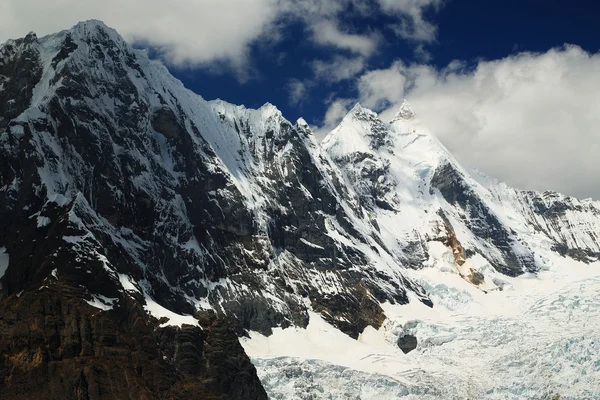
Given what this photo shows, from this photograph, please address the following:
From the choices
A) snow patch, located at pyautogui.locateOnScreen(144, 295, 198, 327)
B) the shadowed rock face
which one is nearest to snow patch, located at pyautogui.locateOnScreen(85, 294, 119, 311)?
the shadowed rock face

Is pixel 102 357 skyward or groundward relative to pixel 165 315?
groundward

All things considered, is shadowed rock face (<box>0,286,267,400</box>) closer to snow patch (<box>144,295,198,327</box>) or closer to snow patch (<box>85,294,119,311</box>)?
snow patch (<box>85,294,119,311</box>)

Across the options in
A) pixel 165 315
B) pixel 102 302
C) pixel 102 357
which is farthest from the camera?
pixel 165 315

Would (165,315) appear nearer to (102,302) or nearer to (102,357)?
(102,302)

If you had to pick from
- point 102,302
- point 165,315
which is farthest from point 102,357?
point 165,315

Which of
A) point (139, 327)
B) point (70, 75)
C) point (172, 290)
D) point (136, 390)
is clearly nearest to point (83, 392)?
point (136, 390)

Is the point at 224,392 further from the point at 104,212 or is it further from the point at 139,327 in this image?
the point at 104,212

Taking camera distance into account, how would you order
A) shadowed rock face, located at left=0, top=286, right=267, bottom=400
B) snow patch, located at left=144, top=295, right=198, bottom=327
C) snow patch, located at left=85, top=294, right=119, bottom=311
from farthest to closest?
1. snow patch, located at left=144, top=295, right=198, bottom=327
2. snow patch, located at left=85, top=294, right=119, bottom=311
3. shadowed rock face, located at left=0, top=286, right=267, bottom=400

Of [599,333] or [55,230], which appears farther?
[599,333]

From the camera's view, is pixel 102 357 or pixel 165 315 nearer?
pixel 102 357

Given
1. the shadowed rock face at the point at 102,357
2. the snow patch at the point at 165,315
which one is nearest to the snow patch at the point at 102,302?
the shadowed rock face at the point at 102,357

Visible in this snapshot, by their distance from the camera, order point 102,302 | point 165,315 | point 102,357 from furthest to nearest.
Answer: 1. point 165,315
2. point 102,302
3. point 102,357
